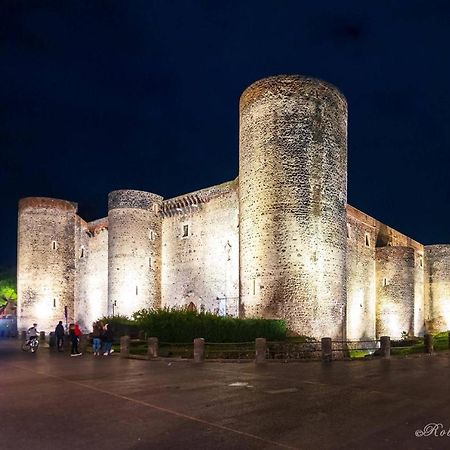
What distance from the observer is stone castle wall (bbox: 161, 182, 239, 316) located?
104 feet

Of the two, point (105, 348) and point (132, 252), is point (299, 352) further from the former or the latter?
point (132, 252)

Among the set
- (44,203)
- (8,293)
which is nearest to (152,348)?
(44,203)

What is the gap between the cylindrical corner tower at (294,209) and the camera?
77.6ft

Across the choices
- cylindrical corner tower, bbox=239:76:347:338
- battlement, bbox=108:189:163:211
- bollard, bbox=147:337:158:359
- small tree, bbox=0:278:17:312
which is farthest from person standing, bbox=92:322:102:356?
small tree, bbox=0:278:17:312

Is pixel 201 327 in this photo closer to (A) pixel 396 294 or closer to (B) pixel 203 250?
(B) pixel 203 250

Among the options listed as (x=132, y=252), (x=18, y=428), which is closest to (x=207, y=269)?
(x=132, y=252)

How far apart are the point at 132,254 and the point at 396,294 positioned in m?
18.8

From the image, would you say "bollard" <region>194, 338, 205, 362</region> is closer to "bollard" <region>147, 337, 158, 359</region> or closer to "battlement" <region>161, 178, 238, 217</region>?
"bollard" <region>147, 337, 158, 359</region>

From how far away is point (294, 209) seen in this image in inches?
942

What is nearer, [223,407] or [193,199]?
[223,407]

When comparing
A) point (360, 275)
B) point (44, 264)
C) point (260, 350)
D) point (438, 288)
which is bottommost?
point (260, 350)

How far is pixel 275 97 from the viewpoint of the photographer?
24.8m

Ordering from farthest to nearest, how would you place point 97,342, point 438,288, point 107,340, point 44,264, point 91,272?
point 438,288 < point 44,264 < point 91,272 < point 97,342 < point 107,340

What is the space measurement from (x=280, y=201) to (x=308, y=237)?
211cm
